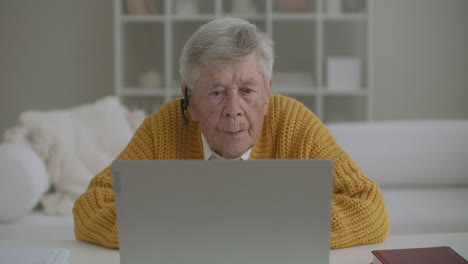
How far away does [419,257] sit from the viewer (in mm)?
994

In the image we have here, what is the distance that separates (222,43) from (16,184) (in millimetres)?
1322

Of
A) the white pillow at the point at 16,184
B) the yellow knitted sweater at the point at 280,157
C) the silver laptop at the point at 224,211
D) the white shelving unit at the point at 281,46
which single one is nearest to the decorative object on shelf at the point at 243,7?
the white shelving unit at the point at 281,46

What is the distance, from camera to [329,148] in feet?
4.77

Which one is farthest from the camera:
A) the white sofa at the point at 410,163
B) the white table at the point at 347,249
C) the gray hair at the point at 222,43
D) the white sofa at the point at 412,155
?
the white sofa at the point at 412,155

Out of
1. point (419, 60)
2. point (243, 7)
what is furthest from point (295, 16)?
point (419, 60)

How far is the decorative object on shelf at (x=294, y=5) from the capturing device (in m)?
3.89

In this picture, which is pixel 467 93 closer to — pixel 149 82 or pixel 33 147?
pixel 149 82

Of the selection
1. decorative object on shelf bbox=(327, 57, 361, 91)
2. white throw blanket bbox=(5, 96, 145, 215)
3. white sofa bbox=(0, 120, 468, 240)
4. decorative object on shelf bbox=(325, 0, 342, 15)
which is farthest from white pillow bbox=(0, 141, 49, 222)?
decorative object on shelf bbox=(325, 0, 342, 15)

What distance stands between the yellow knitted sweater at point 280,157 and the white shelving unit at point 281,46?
2346 millimetres

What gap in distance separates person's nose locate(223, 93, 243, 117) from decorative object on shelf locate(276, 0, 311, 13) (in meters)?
2.68

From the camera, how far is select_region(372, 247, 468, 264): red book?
0.97m

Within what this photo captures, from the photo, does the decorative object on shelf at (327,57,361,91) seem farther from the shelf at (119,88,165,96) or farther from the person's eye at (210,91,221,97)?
the person's eye at (210,91,221,97)

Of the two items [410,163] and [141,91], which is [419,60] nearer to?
[410,163]

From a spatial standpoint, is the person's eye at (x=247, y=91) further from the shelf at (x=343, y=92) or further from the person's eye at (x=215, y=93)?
the shelf at (x=343, y=92)
